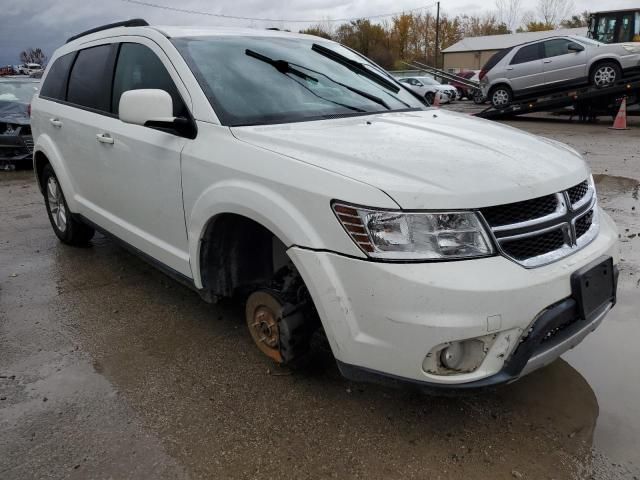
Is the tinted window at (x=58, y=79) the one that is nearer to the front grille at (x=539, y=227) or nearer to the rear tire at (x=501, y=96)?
the front grille at (x=539, y=227)

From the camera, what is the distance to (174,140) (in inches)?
120

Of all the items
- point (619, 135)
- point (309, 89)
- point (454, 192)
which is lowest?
point (619, 135)

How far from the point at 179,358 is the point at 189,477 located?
40.0 inches

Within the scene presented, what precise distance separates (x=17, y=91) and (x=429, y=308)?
11.3 meters

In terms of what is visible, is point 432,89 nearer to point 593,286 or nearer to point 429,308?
point 593,286

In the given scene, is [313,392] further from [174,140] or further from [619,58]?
[619,58]

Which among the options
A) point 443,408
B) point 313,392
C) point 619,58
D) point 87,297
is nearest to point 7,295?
point 87,297

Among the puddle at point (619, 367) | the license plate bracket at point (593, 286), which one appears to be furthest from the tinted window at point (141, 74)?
the puddle at point (619, 367)

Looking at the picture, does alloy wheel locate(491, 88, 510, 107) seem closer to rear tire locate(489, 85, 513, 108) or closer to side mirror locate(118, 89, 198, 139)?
rear tire locate(489, 85, 513, 108)

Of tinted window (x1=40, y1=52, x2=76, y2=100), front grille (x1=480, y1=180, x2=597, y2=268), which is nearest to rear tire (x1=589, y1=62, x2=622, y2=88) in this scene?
tinted window (x1=40, y1=52, x2=76, y2=100)

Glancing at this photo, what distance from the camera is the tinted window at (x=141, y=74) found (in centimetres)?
315

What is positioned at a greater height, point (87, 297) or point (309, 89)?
point (309, 89)

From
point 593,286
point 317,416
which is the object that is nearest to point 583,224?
point 593,286

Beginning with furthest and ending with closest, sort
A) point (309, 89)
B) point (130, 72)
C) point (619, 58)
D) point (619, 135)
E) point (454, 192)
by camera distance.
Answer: point (619, 58) → point (619, 135) → point (130, 72) → point (309, 89) → point (454, 192)
